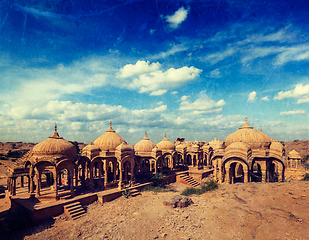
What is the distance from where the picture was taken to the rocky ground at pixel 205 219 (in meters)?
10.3

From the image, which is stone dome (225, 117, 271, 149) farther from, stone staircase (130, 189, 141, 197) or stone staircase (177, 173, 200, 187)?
stone staircase (130, 189, 141, 197)

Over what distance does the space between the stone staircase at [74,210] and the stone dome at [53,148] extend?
4.50 meters

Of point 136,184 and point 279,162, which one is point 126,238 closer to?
point 136,184

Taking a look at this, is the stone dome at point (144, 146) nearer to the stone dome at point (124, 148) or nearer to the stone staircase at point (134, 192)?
the stone dome at point (124, 148)

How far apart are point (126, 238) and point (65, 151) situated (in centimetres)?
951

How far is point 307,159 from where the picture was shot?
45.9 m

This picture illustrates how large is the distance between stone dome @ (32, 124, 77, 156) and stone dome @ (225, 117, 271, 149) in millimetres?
20735

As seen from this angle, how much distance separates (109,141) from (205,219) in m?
13.8

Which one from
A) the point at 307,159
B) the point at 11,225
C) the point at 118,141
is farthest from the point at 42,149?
the point at 307,159

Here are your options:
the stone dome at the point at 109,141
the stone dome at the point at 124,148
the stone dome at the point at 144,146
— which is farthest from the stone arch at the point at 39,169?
the stone dome at the point at 144,146

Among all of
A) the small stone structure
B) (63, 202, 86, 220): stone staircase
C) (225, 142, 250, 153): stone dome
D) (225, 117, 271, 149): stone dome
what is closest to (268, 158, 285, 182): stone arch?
(225, 117, 271, 149): stone dome

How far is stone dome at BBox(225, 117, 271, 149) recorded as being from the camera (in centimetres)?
2306

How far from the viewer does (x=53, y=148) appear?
15.9m

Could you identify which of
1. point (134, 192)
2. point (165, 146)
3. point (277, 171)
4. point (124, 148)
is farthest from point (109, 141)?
point (277, 171)
